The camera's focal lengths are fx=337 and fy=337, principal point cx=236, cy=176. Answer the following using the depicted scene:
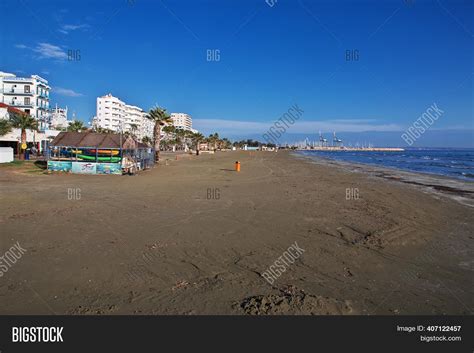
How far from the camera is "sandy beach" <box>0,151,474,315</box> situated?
5328mm

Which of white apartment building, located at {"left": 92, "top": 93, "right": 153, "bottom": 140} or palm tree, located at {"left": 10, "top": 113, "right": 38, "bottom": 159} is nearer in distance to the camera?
palm tree, located at {"left": 10, "top": 113, "right": 38, "bottom": 159}

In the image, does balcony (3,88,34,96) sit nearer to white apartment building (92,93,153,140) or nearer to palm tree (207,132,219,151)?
white apartment building (92,93,153,140)

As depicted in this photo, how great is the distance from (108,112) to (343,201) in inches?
5413

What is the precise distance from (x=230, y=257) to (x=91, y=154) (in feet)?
77.9

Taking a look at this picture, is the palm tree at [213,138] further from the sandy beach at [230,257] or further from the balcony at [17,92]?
the sandy beach at [230,257]

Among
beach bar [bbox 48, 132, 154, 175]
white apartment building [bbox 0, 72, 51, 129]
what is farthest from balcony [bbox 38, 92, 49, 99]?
beach bar [bbox 48, 132, 154, 175]

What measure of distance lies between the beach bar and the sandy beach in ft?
43.9

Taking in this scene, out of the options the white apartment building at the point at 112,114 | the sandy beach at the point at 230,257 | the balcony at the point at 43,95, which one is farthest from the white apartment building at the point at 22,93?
the sandy beach at the point at 230,257

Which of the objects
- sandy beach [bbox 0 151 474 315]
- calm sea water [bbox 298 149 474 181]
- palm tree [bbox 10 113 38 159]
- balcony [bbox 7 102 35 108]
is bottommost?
sandy beach [bbox 0 151 474 315]

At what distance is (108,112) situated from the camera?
13775 centimetres

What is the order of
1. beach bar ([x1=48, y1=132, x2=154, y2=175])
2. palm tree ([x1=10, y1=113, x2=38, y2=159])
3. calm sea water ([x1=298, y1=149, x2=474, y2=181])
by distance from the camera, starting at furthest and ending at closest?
palm tree ([x1=10, y1=113, x2=38, y2=159]) → calm sea water ([x1=298, y1=149, x2=474, y2=181]) → beach bar ([x1=48, y1=132, x2=154, y2=175])

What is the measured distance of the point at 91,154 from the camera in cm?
2783
